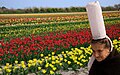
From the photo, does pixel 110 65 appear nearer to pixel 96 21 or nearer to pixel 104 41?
pixel 104 41

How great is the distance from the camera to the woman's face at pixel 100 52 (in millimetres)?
2113

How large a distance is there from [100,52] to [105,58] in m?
0.06

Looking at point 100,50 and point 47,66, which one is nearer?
point 100,50

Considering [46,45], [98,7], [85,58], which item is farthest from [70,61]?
[98,7]

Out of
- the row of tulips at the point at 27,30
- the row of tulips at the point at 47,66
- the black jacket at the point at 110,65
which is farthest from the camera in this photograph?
the row of tulips at the point at 27,30

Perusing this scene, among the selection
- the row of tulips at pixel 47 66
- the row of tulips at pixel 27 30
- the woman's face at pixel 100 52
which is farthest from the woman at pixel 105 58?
the row of tulips at pixel 27 30

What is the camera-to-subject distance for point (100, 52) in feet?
7.00

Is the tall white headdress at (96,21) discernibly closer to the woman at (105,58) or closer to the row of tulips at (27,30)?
the woman at (105,58)

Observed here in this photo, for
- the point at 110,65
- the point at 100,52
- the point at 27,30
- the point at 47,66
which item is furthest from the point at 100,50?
the point at 27,30

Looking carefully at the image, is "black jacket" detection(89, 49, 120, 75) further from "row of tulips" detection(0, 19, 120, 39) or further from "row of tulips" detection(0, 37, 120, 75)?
"row of tulips" detection(0, 19, 120, 39)

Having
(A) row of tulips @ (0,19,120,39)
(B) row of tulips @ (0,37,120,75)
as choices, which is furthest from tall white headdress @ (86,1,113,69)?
(A) row of tulips @ (0,19,120,39)

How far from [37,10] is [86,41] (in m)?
30.9

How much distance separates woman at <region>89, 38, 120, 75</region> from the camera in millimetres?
2102

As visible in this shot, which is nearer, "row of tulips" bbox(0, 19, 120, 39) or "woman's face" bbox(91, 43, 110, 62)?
"woman's face" bbox(91, 43, 110, 62)
